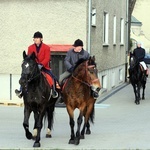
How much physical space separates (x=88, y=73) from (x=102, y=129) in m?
3.04

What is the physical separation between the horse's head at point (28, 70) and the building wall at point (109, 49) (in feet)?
31.4

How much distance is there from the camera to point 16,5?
1895cm

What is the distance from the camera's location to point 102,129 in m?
12.8

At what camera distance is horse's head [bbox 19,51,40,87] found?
981 cm

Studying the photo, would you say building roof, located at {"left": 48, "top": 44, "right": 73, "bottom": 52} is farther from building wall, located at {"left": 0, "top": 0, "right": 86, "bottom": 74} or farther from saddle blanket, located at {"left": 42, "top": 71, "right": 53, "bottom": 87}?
saddle blanket, located at {"left": 42, "top": 71, "right": 53, "bottom": 87}

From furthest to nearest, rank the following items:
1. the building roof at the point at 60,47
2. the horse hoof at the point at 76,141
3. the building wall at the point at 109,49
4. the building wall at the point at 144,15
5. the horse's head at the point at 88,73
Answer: the building wall at the point at 144,15, the building wall at the point at 109,49, the building roof at the point at 60,47, the horse hoof at the point at 76,141, the horse's head at the point at 88,73

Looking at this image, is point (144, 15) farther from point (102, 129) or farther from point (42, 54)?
point (42, 54)

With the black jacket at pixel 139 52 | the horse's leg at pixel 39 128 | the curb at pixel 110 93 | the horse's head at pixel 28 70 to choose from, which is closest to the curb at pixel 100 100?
the curb at pixel 110 93

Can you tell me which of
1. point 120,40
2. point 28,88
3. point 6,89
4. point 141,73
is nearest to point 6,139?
point 28,88

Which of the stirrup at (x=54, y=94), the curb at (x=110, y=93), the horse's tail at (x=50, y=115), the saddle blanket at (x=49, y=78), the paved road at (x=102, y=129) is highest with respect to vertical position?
the saddle blanket at (x=49, y=78)

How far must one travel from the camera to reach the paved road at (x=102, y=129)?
10500mm

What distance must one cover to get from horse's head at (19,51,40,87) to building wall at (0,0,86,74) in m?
8.38

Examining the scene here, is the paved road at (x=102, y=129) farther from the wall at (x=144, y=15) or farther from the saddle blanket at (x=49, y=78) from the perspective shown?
the wall at (x=144, y=15)

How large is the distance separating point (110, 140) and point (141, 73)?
8.78 metres
